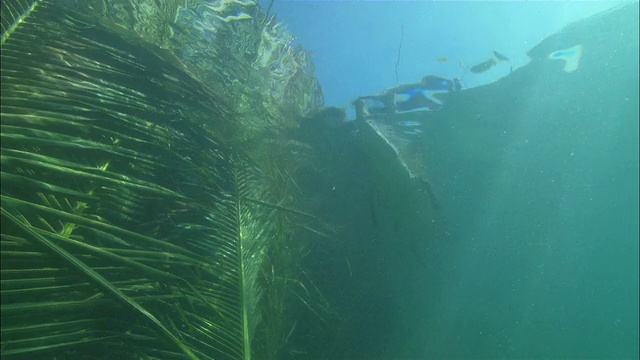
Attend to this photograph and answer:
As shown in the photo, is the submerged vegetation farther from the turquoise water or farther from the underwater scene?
the turquoise water

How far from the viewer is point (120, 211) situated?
2.05m

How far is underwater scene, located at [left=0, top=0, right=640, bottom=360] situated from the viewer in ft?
5.67

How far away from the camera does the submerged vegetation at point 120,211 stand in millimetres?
1495

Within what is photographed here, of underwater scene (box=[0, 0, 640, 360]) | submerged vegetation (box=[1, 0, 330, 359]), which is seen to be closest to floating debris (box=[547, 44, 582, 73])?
underwater scene (box=[0, 0, 640, 360])

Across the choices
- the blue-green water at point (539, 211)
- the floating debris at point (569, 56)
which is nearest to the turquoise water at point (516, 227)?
the blue-green water at point (539, 211)

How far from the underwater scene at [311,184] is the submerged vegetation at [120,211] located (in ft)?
0.05

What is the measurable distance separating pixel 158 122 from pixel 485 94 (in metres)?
9.76

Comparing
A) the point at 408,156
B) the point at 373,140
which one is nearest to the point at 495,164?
the point at 408,156

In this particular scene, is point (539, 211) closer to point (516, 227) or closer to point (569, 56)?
point (516, 227)

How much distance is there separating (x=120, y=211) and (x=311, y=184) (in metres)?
5.96

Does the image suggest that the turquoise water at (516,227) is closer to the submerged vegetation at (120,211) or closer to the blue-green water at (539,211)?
the blue-green water at (539,211)

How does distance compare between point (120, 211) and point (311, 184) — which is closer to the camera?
point (120, 211)

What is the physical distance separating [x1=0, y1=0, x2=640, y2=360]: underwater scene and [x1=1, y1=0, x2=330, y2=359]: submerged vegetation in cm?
1

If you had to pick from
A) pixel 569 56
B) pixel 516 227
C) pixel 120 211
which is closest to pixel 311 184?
pixel 120 211
